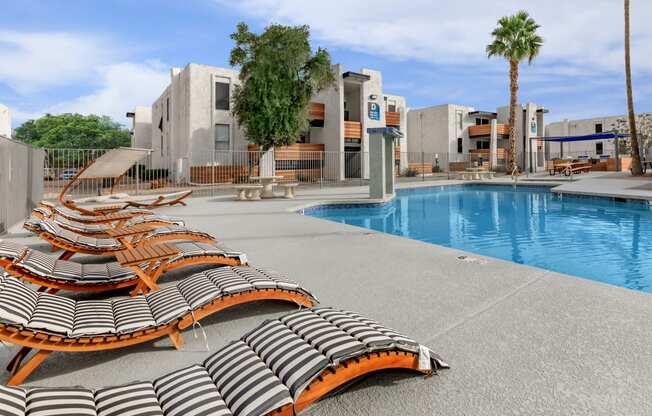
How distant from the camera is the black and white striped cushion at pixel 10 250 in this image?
13.1 ft

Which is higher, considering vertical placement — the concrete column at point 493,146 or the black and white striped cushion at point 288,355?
the concrete column at point 493,146

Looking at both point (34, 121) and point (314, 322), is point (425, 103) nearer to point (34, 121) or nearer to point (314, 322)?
point (314, 322)

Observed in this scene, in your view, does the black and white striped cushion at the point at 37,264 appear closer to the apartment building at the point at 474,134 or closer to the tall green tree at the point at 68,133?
the apartment building at the point at 474,134

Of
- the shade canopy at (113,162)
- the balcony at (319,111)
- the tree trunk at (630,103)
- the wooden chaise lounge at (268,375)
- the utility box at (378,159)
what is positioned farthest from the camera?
the balcony at (319,111)

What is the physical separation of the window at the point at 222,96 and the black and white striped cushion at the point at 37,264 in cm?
2412

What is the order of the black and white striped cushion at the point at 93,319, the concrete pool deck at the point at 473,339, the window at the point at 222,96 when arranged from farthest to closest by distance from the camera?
the window at the point at 222,96, the black and white striped cushion at the point at 93,319, the concrete pool deck at the point at 473,339

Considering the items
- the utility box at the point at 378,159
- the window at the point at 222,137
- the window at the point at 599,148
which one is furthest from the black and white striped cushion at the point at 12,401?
the window at the point at 599,148

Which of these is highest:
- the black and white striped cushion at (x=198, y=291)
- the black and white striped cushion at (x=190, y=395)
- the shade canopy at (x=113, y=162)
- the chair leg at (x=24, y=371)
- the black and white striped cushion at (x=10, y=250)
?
the shade canopy at (x=113, y=162)

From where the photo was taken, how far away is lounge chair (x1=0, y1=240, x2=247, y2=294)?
404 cm

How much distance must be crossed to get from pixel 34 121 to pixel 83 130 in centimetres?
965

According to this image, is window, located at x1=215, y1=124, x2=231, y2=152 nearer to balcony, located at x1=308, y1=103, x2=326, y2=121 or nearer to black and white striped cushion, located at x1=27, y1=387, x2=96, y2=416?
balcony, located at x1=308, y1=103, x2=326, y2=121

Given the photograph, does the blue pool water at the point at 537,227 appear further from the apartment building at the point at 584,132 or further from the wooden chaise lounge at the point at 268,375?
the apartment building at the point at 584,132

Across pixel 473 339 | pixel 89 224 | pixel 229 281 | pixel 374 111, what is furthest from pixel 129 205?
pixel 374 111

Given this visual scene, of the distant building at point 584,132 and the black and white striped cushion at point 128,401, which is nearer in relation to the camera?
the black and white striped cushion at point 128,401
